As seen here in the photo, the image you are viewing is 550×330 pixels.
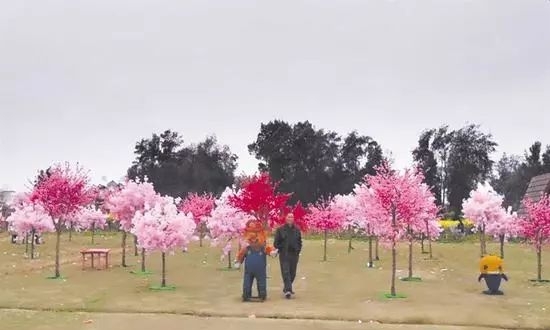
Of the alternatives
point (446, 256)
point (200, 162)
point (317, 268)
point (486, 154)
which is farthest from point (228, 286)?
point (486, 154)

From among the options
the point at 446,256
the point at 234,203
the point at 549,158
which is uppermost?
the point at 549,158

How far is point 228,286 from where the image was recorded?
16.5 m

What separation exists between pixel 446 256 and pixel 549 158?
5423cm

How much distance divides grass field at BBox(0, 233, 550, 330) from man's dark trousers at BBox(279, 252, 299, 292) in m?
0.36

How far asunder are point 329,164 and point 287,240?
59.1 metres

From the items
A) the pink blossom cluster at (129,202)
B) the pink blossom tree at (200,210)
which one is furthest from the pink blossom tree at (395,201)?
the pink blossom tree at (200,210)

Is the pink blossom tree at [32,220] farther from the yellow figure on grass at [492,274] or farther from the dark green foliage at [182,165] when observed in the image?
the dark green foliage at [182,165]

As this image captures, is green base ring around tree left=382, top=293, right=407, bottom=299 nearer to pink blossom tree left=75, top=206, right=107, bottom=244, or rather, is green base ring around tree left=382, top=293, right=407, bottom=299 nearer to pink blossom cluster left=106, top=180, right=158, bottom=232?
pink blossom cluster left=106, top=180, right=158, bottom=232

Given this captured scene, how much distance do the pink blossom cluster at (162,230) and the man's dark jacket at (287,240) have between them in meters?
2.81

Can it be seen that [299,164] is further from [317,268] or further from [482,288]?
[482,288]

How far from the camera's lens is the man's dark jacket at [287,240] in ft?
48.9

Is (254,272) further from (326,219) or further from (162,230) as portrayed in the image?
(326,219)

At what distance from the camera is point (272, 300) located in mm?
13898

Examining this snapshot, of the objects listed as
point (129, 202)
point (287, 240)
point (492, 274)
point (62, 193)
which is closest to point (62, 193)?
point (62, 193)
